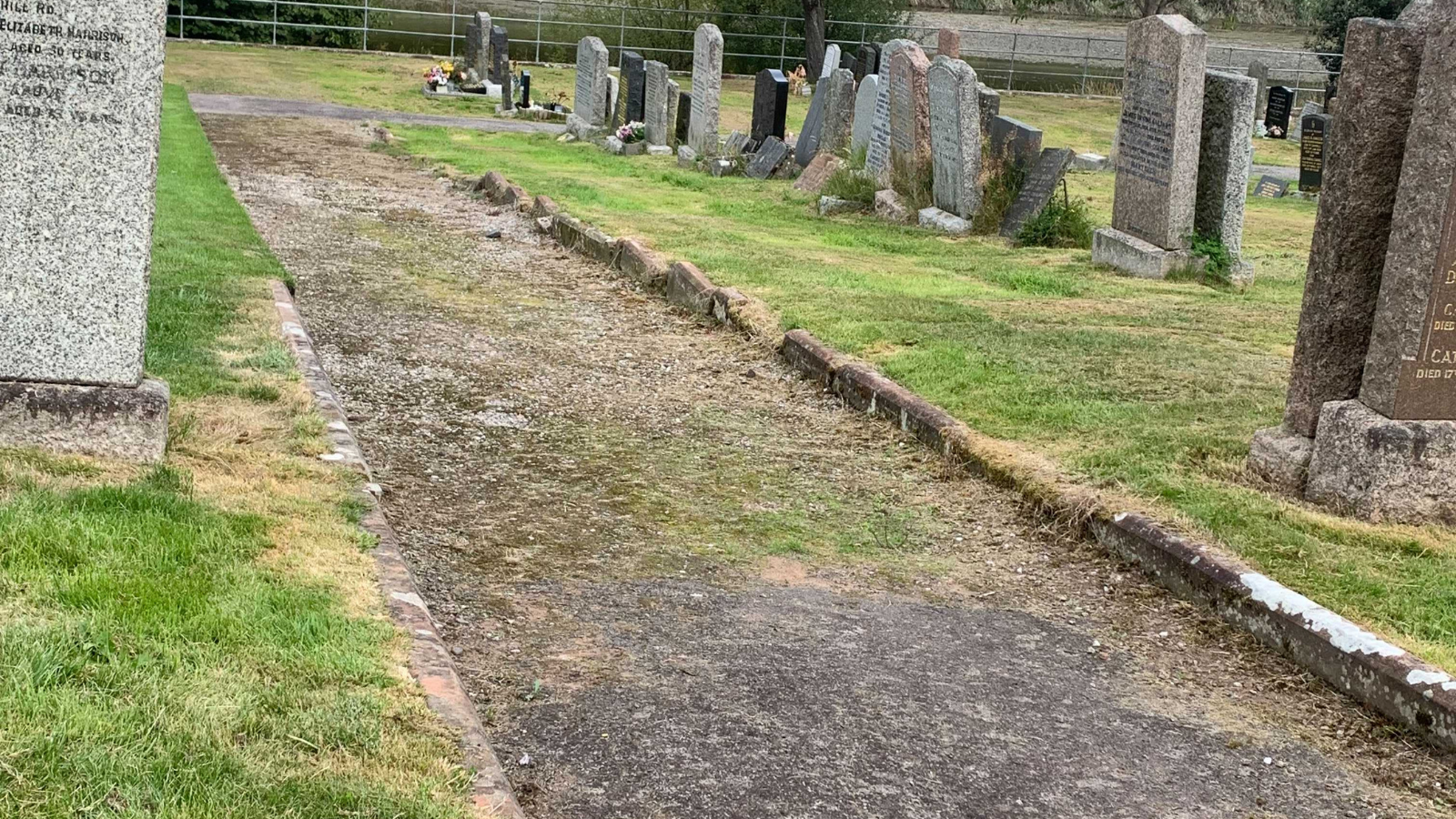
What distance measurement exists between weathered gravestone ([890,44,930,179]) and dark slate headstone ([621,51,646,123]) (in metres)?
6.86

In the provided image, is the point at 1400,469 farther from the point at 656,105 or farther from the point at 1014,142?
the point at 656,105

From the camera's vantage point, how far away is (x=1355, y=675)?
15.0 feet

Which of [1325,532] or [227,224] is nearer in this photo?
[1325,532]

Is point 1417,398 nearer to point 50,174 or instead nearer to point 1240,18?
point 50,174

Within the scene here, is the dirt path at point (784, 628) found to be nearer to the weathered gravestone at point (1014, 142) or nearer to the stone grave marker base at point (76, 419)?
the stone grave marker base at point (76, 419)

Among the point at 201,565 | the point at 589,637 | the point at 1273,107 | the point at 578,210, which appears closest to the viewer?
the point at 201,565

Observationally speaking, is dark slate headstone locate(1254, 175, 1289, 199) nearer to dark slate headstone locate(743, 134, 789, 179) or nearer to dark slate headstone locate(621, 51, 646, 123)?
dark slate headstone locate(743, 134, 789, 179)

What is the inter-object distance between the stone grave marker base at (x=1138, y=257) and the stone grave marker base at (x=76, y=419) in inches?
353

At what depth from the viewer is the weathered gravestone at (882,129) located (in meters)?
16.1

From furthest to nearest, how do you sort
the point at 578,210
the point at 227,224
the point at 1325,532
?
1. the point at 578,210
2. the point at 227,224
3. the point at 1325,532

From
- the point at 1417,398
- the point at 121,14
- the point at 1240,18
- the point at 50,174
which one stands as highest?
the point at 1240,18

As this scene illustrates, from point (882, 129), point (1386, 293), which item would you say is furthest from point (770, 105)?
point (1386, 293)

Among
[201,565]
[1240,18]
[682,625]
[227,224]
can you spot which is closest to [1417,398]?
[682,625]

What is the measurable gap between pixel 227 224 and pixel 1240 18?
188 ft
